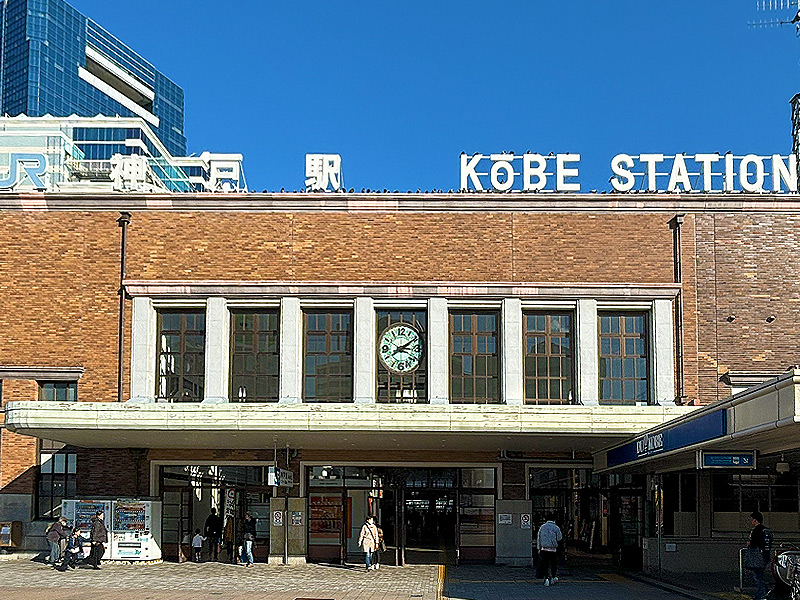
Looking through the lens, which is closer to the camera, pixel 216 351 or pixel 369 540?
pixel 369 540

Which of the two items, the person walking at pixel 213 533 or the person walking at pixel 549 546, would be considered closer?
the person walking at pixel 549 546

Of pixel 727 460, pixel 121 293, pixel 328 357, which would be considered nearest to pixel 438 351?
pixel 328 357

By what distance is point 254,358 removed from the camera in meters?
32.5

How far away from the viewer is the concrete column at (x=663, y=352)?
31.9 m

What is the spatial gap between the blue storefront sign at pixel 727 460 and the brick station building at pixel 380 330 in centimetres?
1004

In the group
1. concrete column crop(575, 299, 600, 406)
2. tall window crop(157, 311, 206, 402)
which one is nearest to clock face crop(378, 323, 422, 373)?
concrete column crop(575, 299, 600, 406)

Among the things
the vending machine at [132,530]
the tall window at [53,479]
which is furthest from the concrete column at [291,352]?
the tall window at [53,479]

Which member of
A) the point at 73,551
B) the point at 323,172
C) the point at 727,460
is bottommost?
the point at 73,551

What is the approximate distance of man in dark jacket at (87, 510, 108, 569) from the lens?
28.9m

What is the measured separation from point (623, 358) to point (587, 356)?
1159 millimetres

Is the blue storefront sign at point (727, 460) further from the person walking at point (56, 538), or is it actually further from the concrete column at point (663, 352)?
the person walking at point (56, 538)

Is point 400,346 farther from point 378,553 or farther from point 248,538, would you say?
point 248,538

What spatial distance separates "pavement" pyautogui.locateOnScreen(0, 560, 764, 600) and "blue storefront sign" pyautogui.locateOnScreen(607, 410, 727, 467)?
9.67 feet

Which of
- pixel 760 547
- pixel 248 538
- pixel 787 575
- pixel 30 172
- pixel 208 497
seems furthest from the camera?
pixel 30 172
